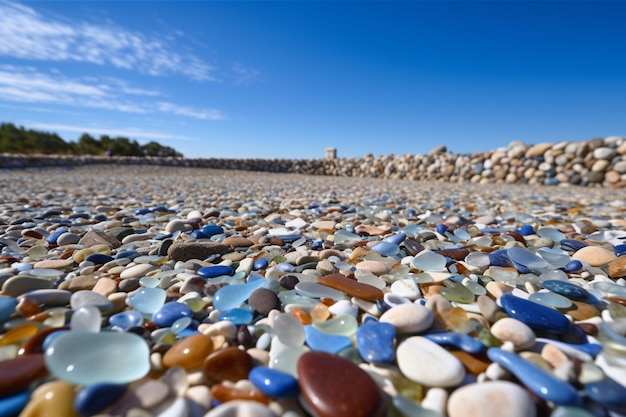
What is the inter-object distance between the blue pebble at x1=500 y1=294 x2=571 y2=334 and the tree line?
16.1 m

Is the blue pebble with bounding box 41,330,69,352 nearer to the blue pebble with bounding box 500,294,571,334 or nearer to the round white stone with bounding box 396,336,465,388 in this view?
the round white stone with bounding box 396,336,465,388

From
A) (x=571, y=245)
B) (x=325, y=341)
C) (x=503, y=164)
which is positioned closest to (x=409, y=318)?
(x=325, y=341)

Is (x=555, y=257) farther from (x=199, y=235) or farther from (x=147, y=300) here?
(x=199, y=235)

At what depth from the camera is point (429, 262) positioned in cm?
119

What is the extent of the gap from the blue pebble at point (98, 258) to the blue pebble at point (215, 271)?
45 cm

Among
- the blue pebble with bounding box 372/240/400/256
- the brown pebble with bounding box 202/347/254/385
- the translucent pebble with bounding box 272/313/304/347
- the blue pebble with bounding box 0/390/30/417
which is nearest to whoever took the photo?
the blue pebble with bounding box 0/390/30/417

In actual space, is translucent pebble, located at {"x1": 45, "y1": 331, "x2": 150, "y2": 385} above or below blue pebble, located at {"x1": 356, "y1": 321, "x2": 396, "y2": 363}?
below

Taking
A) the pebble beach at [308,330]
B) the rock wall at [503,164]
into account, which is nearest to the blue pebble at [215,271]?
the pebble beach at [308,330]

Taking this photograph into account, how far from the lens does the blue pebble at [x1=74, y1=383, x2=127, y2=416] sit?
0.52 m

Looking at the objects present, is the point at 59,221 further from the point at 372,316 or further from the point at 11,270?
the point at 372,316

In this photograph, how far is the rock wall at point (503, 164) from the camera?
570cm

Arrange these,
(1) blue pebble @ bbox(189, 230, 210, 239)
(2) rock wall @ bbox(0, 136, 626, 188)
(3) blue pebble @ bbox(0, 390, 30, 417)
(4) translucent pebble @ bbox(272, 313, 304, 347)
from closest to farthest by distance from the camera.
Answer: (3) blue pebble @ bbox(0, 390, 30, 417) < (4) translucent pebble @ bbox(272, 313, 304, 347) < (1) blue pebble @ bbox(189, 230, 210, 239) < (2) rock wall @ bbox(0, 136, 626, 188)

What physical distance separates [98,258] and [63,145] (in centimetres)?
1831

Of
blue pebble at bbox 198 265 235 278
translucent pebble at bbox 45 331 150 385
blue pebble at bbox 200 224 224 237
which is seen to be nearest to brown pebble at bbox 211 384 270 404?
translucent pebble at bbox 45 331 150 385
